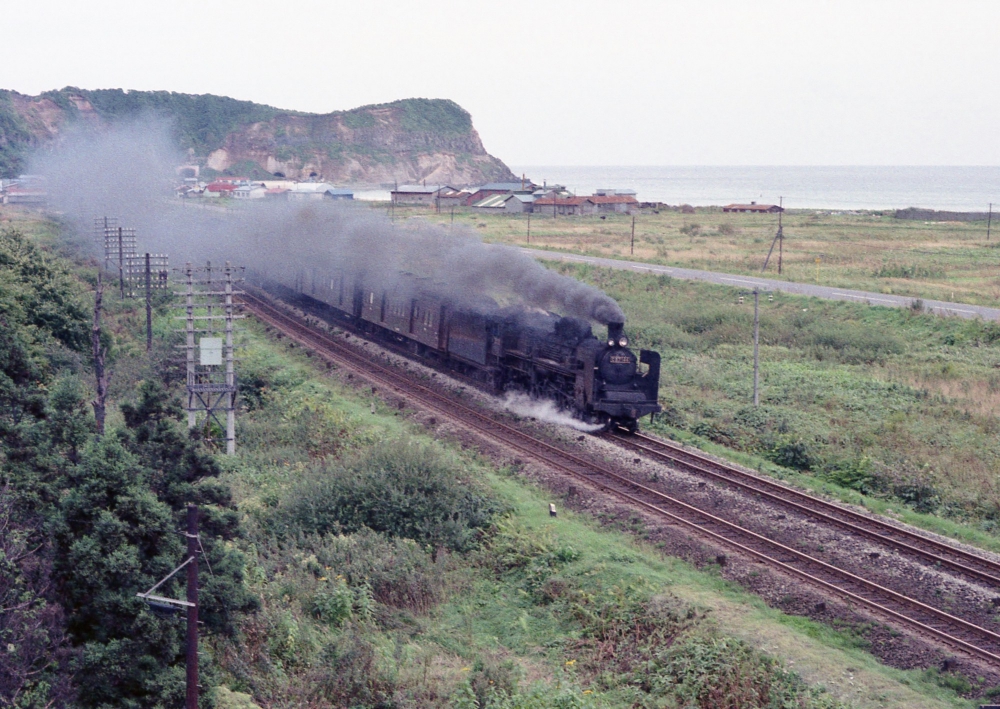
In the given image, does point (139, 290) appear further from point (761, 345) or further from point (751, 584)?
point (751, 584)

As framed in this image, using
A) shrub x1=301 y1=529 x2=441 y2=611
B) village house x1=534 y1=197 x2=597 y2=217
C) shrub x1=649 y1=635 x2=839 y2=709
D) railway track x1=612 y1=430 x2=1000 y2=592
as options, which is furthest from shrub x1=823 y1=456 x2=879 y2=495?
village house x1=534 y1=197 x2=597 y2=217

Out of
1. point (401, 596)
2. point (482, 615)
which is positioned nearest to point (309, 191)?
point (401, 596)

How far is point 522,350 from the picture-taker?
25.5 metres

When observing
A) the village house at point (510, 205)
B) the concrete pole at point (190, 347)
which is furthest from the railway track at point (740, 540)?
the village house at point (510, 205)

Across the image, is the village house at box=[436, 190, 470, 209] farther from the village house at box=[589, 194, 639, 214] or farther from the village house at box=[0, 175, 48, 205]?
the village house at box=[0, 175, 48, 205]

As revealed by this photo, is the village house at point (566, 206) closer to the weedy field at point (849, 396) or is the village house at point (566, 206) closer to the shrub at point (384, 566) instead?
the weedy field at point (849, 396)

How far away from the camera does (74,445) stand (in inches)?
632

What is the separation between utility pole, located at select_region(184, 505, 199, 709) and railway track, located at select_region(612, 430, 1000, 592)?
39.9 feet

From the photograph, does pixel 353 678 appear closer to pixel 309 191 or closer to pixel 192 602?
pixel 192 602

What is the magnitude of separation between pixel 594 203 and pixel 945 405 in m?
82.9

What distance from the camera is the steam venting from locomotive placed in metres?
26.6

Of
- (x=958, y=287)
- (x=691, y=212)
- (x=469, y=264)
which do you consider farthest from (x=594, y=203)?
(x=469, y=264)

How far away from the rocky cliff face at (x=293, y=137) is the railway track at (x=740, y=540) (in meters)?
132

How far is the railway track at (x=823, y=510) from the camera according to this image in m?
16.0
